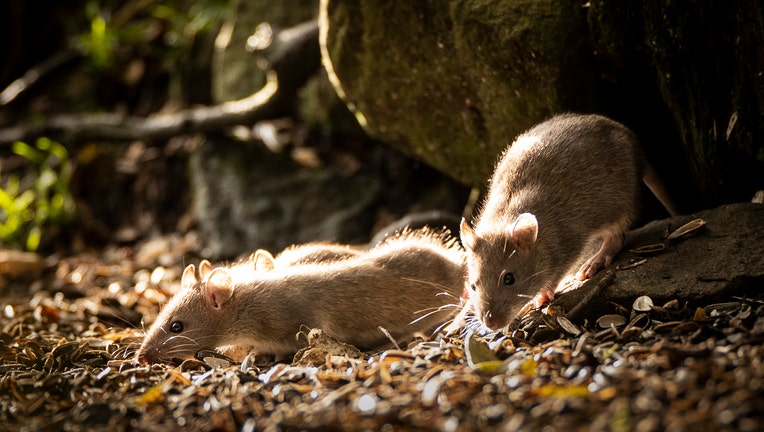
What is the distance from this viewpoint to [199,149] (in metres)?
10.4

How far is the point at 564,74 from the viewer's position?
18.2 ft

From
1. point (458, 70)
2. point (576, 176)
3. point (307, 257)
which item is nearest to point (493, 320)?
point (576, 176)

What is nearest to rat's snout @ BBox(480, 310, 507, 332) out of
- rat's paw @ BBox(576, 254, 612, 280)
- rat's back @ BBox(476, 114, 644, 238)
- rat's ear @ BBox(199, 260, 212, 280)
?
rat's back @ BBox(476, 114, 644, 238)

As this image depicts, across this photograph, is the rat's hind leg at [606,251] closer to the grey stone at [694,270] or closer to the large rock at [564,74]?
the grey stone at [694,270]

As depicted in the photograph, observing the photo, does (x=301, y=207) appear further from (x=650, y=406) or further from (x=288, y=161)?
(x=650, y=406)

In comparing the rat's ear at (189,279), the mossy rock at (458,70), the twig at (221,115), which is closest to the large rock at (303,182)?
the twig at (221,115)

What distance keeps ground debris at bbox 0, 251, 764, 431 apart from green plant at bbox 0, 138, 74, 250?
5.42 metres

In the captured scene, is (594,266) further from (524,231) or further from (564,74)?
(564,74)

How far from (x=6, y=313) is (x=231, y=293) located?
276cm

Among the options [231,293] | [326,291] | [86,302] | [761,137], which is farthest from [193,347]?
[761,137]

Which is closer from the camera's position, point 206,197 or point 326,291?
point 326,291

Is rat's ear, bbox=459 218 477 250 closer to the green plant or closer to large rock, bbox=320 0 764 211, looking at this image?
Answer: large rock, bbox=320 0 764 211

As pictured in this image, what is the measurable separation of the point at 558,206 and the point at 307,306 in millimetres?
1915

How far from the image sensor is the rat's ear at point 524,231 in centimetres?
508
